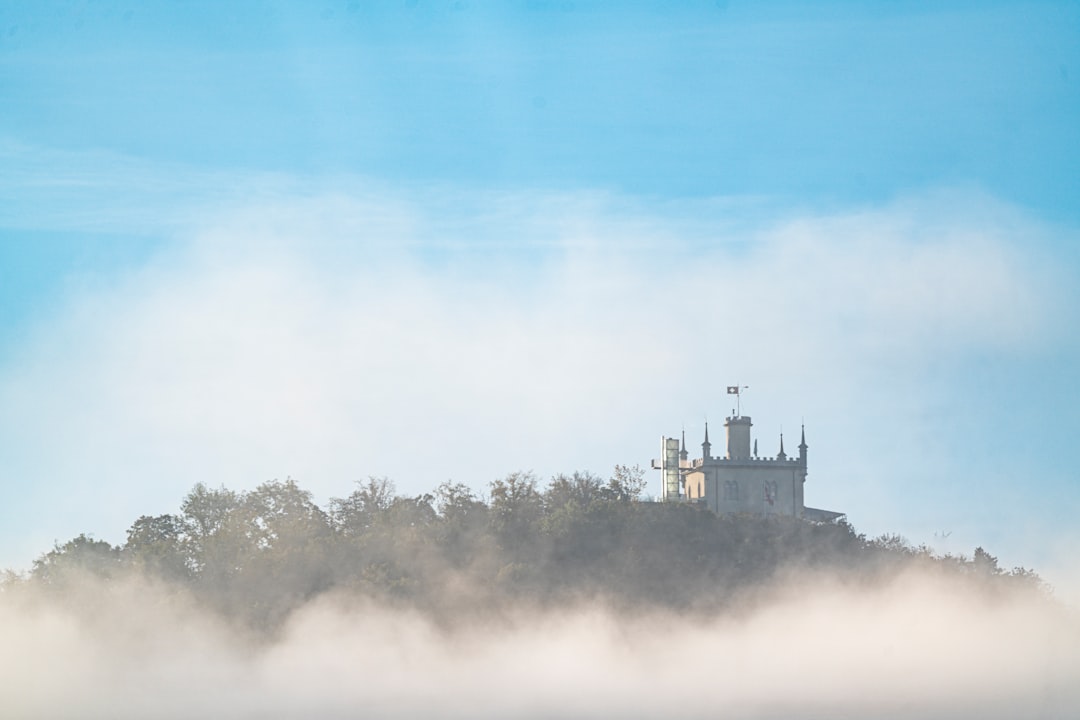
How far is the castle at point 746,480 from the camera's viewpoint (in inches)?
5915

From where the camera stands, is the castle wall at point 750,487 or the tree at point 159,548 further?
the castle wall at point 750,487

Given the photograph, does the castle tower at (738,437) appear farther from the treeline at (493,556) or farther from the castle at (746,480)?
the treeline at (493,556)

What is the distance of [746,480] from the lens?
495 ft

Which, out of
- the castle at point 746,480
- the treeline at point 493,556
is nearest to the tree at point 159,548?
the treeline at point 493,556

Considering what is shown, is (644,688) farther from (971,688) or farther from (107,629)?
(107,629)

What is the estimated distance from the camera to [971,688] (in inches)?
4909

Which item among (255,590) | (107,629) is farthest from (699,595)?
(107,629)

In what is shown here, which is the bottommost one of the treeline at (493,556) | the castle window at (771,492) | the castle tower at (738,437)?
the treeline at (493,556)

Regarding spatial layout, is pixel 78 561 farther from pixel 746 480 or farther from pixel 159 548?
pixel 746 480

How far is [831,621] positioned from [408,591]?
113ft

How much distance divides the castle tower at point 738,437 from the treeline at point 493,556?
1032 inches

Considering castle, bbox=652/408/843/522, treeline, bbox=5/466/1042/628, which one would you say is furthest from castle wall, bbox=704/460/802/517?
treeline, bbox=5/466/1042/628

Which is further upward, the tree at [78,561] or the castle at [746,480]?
the castle at [746,480]

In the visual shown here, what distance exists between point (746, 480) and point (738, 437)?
5075 mm
